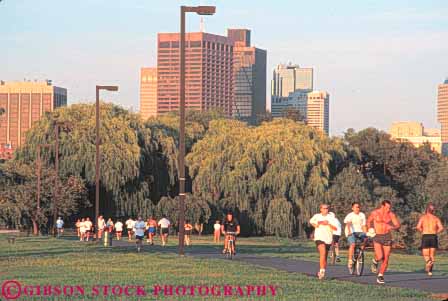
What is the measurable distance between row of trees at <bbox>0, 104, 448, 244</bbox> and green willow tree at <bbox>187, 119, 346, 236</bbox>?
72 millimetres

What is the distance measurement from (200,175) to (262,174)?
15.7ft

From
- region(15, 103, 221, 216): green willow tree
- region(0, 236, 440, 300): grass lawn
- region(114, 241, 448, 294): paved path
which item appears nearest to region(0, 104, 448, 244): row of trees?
region(15, 103, 221, 216): green willow tree

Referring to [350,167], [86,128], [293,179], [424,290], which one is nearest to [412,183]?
[350,167]

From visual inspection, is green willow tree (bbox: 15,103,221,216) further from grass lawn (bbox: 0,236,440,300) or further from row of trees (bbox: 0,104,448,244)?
grass lawn (bbox: 0,236,440,300)

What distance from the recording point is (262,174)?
3184 inches

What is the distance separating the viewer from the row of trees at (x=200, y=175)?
3029 inches

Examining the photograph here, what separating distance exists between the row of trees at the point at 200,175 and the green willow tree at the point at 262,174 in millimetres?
72

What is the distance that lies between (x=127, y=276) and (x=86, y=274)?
1.11 m

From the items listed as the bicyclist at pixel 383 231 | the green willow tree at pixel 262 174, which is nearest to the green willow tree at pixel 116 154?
the green willow tree at pixel 262 174

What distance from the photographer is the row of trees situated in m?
76.9

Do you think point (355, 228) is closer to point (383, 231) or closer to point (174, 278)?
point (383, 231)

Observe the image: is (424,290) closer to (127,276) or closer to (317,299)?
(317,299)

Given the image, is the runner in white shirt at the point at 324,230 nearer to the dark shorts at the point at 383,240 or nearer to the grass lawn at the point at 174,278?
the grass lawn at the point at 174,278

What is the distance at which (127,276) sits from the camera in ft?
78.4
